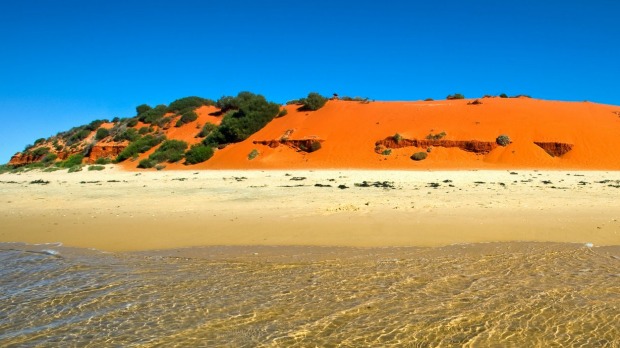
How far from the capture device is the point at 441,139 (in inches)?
1476

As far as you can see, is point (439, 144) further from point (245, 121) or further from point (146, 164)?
point (146, 164)

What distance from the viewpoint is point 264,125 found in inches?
1844

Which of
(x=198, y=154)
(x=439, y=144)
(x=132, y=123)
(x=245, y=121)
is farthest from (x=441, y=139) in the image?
(x=132, y=123)

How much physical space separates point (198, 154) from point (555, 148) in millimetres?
27512

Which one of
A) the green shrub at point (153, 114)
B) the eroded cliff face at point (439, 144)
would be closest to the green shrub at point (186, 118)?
the green shrub at point (153, 114)

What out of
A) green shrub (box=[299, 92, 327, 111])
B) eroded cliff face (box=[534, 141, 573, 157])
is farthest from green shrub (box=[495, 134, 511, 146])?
green shrub (box=[299, 92, 327, 111])

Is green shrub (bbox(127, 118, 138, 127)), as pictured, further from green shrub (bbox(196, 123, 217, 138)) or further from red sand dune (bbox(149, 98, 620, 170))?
green shrub (bbox(196, 123, 217, 138))

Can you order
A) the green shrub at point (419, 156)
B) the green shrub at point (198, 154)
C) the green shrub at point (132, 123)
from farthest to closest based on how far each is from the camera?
the green shrub at point (132, 123) → the green shrub at point (198, 154) → the green shrub at point (419, 156)

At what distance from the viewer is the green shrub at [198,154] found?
39.5 meters

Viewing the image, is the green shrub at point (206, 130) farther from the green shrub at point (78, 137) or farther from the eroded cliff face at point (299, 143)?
the green shrub at point (78, 137)

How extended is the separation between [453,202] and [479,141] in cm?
2570

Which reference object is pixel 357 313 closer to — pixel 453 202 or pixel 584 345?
pixel 584 345

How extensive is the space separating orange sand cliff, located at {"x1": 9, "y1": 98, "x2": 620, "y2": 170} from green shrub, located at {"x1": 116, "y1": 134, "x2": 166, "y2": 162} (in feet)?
3.26

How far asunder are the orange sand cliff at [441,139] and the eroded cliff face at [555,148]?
0.06 m
